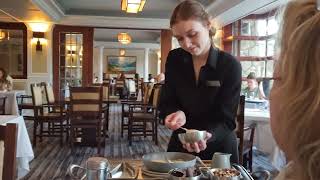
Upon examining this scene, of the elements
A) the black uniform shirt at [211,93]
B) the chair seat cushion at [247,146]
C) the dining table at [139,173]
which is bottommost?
the chair seat cushion at [247,146]

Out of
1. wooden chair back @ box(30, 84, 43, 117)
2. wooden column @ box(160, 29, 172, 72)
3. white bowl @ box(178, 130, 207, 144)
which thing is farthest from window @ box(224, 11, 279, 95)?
white bowl @ box(178, 130, 207, 144)

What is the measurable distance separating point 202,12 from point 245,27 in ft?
25.5

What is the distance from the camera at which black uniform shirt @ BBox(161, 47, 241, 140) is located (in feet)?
5.20

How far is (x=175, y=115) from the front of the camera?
5.08ft

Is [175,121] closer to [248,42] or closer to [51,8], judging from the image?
[51,8]

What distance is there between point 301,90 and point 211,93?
44.0 inches

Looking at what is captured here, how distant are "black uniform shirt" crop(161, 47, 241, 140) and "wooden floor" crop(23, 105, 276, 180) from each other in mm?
2497

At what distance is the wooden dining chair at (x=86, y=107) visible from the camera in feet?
16.5

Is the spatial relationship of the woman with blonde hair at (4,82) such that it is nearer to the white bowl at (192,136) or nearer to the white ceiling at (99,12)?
the white ceiling at (99,12)

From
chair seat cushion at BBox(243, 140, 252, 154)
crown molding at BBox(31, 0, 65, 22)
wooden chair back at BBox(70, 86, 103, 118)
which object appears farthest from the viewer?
crown molding at BBox(31, 0, 65, 22)

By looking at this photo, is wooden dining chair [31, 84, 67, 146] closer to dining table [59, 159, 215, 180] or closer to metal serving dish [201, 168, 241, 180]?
dining table [59, 159, 215, 180]

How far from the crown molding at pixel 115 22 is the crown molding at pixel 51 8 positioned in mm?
330

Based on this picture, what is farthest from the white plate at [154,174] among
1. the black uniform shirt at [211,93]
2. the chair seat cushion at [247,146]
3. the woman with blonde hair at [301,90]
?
the chair seat cushion at [247,146]

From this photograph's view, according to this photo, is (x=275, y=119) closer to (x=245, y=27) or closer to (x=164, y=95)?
(x=164, y=95)
